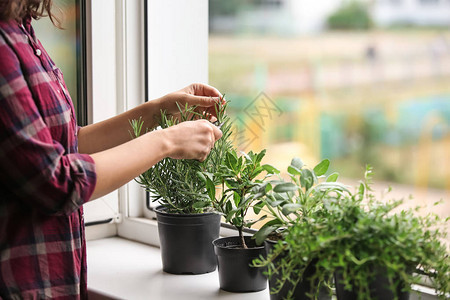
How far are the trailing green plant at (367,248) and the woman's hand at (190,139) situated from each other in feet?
0.84

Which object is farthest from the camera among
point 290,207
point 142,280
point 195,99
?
point 142,280

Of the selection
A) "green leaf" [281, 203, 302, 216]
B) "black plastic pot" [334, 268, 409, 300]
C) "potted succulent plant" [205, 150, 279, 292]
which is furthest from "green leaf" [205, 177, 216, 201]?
"black plastic pot" [334, 268, 409, 300]

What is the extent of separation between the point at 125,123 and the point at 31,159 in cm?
42

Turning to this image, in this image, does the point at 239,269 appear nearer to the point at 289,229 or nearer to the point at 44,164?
the point at 289,229

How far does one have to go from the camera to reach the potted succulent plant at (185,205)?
3.94 ft

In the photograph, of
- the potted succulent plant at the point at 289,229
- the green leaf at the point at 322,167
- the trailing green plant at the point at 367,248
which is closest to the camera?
the trailing green plant at the point at 367,248

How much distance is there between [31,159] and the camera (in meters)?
0.90

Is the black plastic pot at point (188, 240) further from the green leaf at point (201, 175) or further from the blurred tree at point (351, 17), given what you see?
the blurred tree at point (351, 17)

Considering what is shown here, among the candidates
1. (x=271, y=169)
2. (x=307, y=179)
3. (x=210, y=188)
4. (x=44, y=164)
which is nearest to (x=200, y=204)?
(x=210, y=188)

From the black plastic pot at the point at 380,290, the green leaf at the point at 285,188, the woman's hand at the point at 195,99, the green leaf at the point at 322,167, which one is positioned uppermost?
the woman's hand at the point at 195,99

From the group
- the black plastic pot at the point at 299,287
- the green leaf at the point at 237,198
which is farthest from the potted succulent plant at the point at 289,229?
the green leaf at the point at 237,198

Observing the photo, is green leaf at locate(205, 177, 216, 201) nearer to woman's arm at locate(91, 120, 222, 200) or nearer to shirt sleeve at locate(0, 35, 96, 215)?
woman's arm at locate(91, 120, 222, 200)

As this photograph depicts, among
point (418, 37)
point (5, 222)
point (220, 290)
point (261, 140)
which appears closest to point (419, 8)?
point (418, 37)

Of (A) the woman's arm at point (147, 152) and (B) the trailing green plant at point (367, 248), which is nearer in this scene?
(B) the trailing green plant at point (367, 248)
